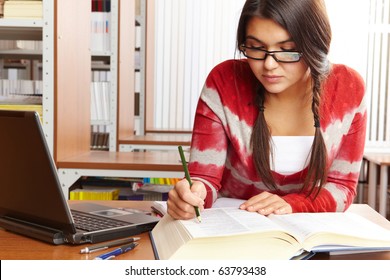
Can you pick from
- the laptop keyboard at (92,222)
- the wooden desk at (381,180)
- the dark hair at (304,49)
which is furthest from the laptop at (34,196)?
the wooden desk at (381,180)

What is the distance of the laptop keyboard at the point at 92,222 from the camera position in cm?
93

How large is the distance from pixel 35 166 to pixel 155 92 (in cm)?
446

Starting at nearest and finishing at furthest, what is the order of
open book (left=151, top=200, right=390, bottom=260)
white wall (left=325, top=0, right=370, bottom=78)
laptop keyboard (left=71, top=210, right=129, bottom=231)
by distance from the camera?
open book (left=151, top=200, right=390, bottom=260)
laptop keyboard (left=71, top=210, right=129, bottom=231)
white wall (left=325, top=0, right=370, bottom=78)

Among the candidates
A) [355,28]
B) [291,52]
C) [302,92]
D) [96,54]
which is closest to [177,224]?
[291,52]

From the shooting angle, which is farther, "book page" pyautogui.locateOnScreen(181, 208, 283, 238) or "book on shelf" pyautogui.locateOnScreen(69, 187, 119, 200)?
"book on shelf" pyautogui.locateOnScreen(69, 187, 119, 200)

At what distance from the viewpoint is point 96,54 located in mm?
2924

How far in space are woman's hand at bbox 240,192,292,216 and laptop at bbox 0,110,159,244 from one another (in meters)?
0.19

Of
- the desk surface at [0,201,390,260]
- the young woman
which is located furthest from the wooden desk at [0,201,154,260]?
the young woman

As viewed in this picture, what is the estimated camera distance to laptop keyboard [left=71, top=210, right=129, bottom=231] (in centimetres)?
93

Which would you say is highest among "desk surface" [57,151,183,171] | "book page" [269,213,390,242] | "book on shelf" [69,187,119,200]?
"book page" [269,213,390,242]

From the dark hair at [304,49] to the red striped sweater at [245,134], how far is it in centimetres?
2

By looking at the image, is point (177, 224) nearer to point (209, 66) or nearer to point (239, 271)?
point (239, 271)

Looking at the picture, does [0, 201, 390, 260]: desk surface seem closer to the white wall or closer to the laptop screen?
the laptop screen

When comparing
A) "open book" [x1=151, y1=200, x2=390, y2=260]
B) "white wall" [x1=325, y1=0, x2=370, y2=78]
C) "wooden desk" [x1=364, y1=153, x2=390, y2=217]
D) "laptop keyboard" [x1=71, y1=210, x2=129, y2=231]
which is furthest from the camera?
"white wall" [x1=325, y1=0, x2=370, y2=78]
